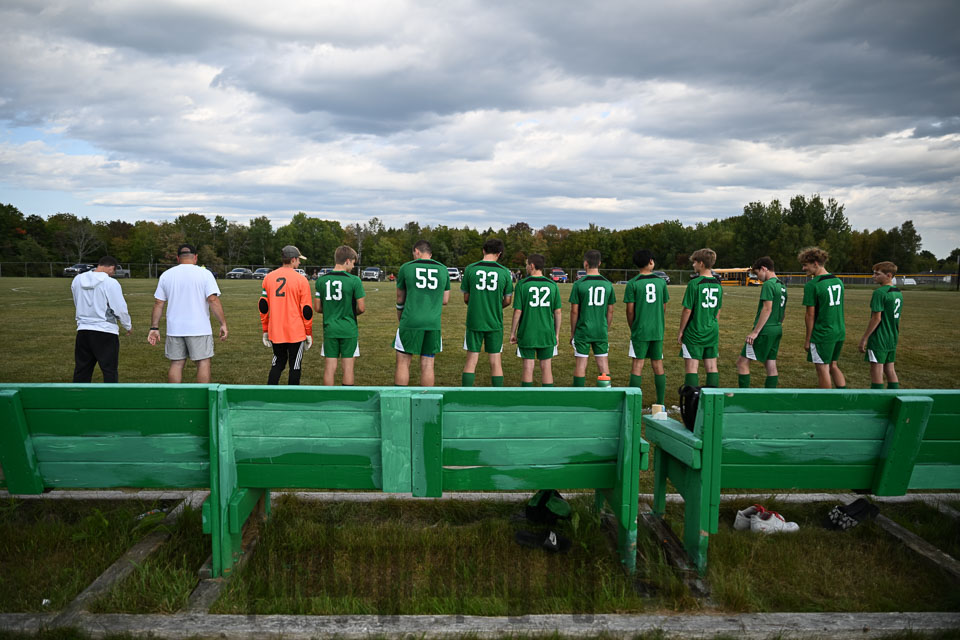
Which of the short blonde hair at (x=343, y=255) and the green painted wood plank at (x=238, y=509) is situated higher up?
the short blonde hair at (x=343, y=255)

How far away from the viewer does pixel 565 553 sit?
129 inches

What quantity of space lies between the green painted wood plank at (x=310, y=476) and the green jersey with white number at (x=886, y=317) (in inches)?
262

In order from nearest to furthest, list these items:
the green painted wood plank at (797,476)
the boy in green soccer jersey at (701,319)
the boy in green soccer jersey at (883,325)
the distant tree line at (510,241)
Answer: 1. the green painted wood plank at (797,476)
2. the boy in green soccer jersey at (883,325)
3. the boy in green soccer jersey at (701,319)
4. the distant tree line at (510,241)

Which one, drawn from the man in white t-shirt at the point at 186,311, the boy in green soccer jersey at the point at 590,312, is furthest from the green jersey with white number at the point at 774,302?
the man in white t-shirt at the point at 186,311

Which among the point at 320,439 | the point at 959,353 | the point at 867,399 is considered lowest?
the point at 959,353

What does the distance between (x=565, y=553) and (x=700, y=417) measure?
111 centimetres

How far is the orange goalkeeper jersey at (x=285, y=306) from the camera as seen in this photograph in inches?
265

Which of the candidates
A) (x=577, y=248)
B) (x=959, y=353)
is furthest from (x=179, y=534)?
(x=577, y=248)

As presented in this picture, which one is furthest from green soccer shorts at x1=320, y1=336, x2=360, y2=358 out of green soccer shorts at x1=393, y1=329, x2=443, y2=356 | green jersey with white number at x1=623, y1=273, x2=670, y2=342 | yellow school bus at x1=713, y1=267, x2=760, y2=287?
yellow school bus at x1=713, y1=267, x2=760, y2=287

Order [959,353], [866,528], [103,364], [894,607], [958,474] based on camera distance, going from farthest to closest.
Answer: [959,353] < [103,364] < [866,528] < [958,474] < [894,607]

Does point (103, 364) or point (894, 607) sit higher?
point (103, 364)

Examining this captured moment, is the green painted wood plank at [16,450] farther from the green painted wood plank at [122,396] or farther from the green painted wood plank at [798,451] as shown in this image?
the green painted wood plank at [798,451]

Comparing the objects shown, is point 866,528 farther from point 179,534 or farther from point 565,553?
point 179,534

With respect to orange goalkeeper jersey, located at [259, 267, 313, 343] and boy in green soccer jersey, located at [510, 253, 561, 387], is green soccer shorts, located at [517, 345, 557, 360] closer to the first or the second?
boy in green soccer jersey, located at [510, 253, 561, 387]
